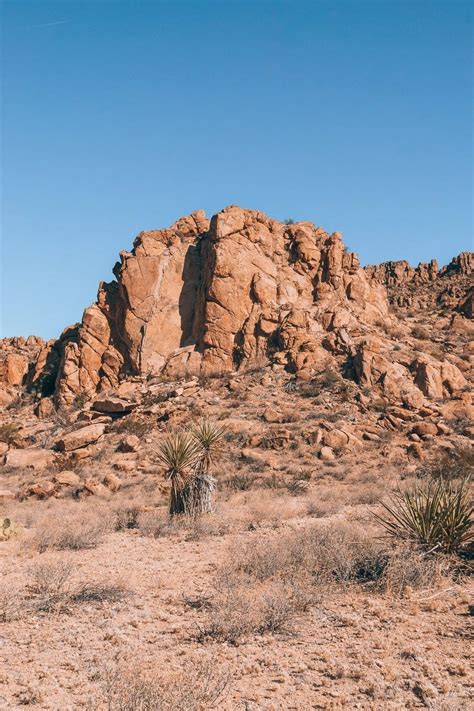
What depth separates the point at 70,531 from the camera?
36.2 ft

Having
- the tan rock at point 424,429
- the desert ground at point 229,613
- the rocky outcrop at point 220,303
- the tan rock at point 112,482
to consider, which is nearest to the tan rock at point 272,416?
the rocky outcrop at point 220,303

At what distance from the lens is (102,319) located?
114 ft

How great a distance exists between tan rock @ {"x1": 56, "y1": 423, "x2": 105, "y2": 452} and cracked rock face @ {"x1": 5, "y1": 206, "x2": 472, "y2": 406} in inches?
260

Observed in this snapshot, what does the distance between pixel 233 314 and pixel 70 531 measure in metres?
20.8

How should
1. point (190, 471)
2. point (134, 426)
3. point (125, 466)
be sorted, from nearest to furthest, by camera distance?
point (190, 471), point (125, 466), point (134, 426)

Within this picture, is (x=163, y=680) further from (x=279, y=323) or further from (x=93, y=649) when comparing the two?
(x=279, y=323)

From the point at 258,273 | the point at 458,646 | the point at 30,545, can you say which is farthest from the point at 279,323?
the point at 458,646

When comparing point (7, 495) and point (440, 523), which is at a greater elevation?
point (440, 523)

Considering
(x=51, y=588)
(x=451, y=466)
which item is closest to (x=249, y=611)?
(x=51, y=588)

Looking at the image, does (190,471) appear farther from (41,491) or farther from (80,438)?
(80,438)

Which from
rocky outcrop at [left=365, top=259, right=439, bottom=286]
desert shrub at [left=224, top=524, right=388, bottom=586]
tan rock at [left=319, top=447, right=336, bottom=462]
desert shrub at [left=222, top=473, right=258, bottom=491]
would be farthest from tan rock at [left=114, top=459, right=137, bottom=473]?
rocky outcrop at [left=365, top=259, right=439, bottom=286]

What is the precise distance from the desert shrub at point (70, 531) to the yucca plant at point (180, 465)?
191cm

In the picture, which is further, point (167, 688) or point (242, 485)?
point (242, 485)

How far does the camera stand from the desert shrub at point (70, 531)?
10431 mm
